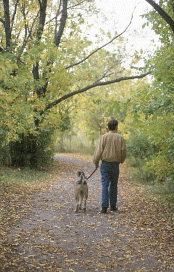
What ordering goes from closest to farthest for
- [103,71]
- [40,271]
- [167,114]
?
[40,271] < [167,114] < [103,71]

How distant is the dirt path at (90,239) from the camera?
451 centimetres

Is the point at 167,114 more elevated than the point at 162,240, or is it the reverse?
the point at 167,114

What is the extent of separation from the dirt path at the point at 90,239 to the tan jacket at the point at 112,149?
1309mm

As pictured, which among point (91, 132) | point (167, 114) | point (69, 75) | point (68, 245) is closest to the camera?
point (68, 245)

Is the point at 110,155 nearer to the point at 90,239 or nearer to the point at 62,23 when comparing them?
the point at 90,239

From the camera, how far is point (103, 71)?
16891mm

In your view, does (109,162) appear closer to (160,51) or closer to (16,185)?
(160,51)

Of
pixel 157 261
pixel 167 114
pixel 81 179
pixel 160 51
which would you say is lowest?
pixel 157 261

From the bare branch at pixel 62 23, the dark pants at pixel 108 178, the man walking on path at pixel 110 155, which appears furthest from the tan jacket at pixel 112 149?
the bare branch at pixel 62 23

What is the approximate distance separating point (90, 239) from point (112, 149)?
7.99ft

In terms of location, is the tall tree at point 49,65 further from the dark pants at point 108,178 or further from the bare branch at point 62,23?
the dark pants at point 108,178

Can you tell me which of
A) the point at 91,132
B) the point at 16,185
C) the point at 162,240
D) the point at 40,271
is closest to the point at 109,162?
the point at 162,240

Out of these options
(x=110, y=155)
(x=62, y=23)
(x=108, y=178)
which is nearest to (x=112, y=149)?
(x=110, y=155)

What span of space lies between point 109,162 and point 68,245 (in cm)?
271
